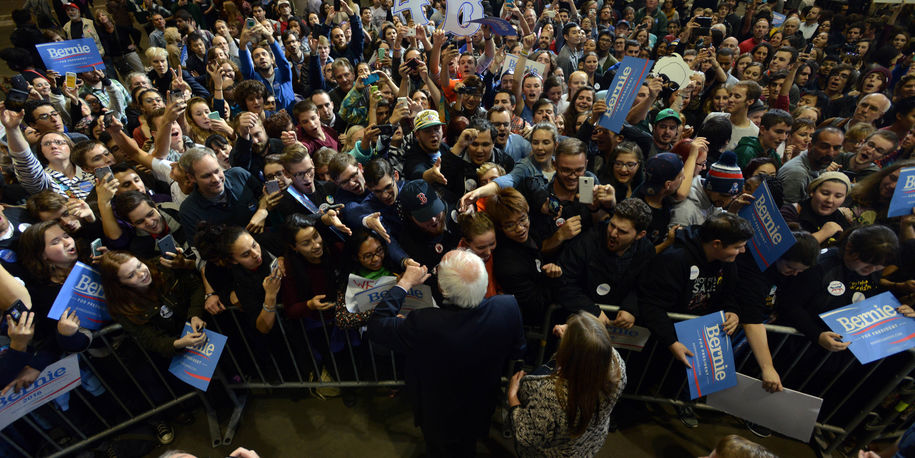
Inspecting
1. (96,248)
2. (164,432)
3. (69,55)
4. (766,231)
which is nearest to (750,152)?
(766,231)

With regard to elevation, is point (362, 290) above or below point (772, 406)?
above

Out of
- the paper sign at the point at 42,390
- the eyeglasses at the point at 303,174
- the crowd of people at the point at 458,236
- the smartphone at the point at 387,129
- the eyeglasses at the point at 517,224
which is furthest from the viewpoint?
the smartphone at the point at 387,129

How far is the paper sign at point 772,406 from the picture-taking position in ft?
9.49

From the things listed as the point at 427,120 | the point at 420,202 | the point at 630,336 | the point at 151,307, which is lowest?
the point at 630,336

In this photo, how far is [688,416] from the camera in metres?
3.57

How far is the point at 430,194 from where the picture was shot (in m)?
3.08

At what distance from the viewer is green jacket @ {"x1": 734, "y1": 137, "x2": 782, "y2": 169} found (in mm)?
4695

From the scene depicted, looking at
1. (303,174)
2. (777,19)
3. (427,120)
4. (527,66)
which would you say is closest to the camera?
(303,174)

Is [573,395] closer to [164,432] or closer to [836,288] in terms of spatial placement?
[836,288]

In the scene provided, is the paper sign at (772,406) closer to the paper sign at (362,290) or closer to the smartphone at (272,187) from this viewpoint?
the paper sign at (362,290)

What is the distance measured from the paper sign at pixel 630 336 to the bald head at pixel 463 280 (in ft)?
4.47

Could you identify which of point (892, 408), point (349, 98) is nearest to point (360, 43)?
point (349, 98)

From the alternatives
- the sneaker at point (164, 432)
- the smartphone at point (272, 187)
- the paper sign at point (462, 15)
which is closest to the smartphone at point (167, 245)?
the smartphone at point (272, 187)

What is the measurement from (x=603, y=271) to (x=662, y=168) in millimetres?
1087
